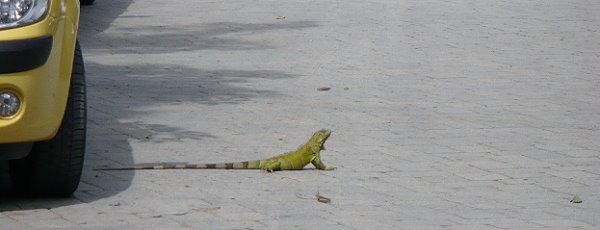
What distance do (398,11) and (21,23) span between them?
11.1 meters

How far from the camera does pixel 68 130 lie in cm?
680

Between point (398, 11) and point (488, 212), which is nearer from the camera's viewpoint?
point (488, 212)

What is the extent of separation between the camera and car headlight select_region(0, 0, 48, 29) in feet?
21.0

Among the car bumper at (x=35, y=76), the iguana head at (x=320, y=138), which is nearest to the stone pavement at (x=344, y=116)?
the iguana head at (x=320, y=138)

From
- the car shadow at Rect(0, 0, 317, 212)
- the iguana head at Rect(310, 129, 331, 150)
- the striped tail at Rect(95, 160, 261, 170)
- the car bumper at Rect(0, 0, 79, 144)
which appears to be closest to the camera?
the car bumper at Rect(0, 0, 79, 144)

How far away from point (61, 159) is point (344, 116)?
3.51m

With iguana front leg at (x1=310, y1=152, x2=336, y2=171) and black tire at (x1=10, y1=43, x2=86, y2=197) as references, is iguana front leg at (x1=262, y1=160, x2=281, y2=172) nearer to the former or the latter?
iguana front leg at (x1=310, y1=152, x2=336, y2=171)

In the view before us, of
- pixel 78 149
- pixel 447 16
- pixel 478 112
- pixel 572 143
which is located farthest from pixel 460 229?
pixel 447 16

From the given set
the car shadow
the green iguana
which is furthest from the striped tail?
the car shadow

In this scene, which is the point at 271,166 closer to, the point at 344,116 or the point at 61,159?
the point at 61,159

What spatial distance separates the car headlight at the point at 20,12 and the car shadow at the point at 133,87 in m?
0.95

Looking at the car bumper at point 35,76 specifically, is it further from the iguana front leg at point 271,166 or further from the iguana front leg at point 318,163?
the iguana front leg at point 318,163

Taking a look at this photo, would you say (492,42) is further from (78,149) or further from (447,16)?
(78,149)

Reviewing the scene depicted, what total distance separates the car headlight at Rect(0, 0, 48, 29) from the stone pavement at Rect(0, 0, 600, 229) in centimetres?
91
